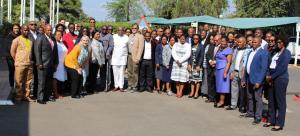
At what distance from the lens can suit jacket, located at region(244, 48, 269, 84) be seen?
31.0ft

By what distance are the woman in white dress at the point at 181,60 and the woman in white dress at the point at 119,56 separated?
1.51 meters

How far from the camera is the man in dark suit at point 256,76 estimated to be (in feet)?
31.2

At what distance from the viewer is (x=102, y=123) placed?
9.39 m

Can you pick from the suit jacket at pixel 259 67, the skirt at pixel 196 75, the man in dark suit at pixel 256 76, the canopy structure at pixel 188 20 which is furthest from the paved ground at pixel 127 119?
the canopy structure at pixel 188 20

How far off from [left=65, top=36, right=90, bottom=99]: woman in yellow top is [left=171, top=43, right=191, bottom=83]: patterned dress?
2376 millimetres

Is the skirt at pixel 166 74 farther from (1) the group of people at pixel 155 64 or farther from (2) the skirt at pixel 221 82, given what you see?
(2) the skirt at pixel 221 82

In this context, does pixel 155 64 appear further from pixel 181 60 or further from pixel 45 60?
pixel 45 60

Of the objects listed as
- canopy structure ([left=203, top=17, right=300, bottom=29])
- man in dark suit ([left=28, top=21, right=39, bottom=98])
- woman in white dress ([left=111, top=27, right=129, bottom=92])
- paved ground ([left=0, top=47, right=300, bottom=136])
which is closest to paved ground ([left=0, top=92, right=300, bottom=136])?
paved ground ([left=0, top=47, right=300, bottom=136])

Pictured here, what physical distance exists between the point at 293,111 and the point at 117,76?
16.4 feet

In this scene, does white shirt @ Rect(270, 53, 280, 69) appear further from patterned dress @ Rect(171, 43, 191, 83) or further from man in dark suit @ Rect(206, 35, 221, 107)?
patterned dress @ Rect(171, 43, 191, 83)

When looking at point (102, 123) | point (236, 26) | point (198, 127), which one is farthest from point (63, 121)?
point (236, 26)

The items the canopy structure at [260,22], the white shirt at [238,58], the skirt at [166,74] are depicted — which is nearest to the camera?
the white shirt at [238,58]

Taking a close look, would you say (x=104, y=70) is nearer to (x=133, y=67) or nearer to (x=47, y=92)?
(x=133, y=67)

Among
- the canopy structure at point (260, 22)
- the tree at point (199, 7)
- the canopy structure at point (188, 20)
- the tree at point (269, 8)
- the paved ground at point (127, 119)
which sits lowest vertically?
the paved ground at point (127, 119)
